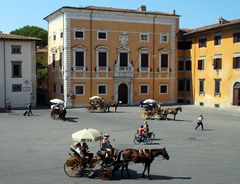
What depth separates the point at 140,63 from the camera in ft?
156

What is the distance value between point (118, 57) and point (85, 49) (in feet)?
14.2

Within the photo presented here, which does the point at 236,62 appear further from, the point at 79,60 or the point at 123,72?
the point at 79,60

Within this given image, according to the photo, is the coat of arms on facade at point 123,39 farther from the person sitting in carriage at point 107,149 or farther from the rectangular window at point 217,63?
the person sitting in carriage at point 107,149

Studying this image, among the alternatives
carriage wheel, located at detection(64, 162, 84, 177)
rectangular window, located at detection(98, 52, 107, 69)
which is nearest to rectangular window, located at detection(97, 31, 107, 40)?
rectangular window, located at detection(98, 52, 107, 69)

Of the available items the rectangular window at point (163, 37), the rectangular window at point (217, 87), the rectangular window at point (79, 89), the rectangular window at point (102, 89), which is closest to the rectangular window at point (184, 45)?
the rectangular window at point (163, 37)

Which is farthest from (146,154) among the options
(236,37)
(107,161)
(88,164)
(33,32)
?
(33,32)

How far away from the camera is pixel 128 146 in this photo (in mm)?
20781

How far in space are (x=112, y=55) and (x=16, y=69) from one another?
1154 centimetres

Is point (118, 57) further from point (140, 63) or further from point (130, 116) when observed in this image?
point (130, 116)

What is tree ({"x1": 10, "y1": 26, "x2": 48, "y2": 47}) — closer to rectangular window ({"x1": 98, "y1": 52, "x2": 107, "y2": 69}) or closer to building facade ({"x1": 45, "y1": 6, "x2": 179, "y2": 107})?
building facade ({"x1": 45, "y1": 6, "x2": 179, "y2": 107})

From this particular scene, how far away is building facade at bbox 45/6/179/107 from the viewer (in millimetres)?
44438

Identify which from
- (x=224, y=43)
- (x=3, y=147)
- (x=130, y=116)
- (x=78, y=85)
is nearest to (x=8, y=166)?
(x=3, y=147)

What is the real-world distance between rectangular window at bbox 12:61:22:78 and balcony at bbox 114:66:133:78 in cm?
1134

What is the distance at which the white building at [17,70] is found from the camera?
43.8m
